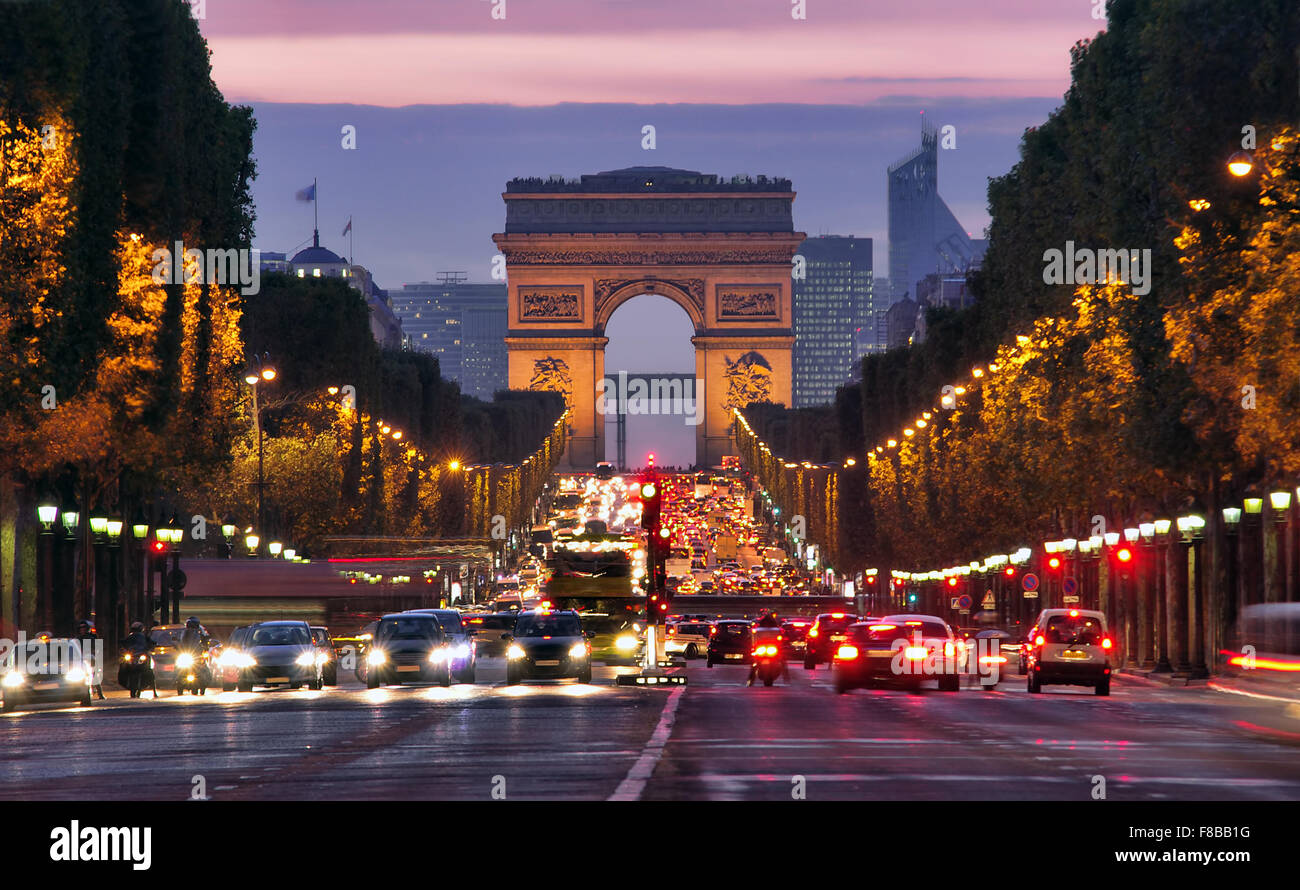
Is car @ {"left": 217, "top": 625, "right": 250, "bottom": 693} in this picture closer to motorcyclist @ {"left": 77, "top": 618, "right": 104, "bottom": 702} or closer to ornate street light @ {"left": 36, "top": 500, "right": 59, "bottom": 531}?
motorcyclist @ {"left": 77, "top": 618, "right": 104, "bottom": 702}

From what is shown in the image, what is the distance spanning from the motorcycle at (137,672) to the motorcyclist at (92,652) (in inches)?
21.7

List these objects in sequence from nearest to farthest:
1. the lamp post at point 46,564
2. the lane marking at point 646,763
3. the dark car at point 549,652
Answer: the lane marking at point 646,763, the dark car at point 549,652, the lamp post at point 46,564

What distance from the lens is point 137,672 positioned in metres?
44.4

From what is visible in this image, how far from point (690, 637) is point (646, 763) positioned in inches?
2244

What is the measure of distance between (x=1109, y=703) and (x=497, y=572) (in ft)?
338

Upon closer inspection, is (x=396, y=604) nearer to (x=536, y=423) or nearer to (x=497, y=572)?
(x=497, y=572)

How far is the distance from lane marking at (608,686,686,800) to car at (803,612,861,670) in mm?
Result: 32735

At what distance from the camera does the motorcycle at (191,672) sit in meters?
45.9

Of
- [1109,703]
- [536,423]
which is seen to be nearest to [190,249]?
[1109,703]

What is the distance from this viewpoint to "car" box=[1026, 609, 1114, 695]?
40531mm

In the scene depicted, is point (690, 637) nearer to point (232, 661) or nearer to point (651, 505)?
point (232, 661)

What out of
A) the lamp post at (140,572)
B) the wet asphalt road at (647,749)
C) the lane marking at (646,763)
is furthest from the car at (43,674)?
the lamp post at (140,572)

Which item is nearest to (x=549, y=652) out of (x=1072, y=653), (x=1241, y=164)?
(x=1072, y=653)

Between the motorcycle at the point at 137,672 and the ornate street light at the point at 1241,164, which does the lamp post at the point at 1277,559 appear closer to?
the ornate street light at the point at 1241,164
